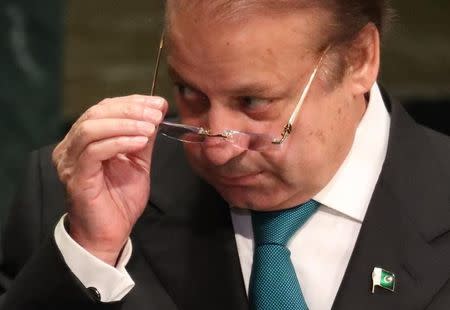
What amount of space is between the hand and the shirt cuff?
2 cm

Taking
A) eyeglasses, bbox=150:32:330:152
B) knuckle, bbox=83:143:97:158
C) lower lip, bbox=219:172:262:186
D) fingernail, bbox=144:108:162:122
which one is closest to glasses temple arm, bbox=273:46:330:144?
eyeglasses, bbox=150:32:330:152

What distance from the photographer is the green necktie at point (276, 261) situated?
2578 millimetres

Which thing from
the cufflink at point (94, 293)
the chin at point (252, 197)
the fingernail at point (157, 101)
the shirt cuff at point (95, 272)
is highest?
the fingernail at point (157, 101)

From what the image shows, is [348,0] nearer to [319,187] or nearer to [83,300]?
[319,187]

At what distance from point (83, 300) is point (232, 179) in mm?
358

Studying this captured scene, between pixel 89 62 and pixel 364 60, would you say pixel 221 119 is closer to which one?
pixel 364 60

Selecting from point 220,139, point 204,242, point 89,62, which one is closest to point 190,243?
point 204,242

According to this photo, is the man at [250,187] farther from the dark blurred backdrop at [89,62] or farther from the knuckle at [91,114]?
the dark blurred backdrop at [89,62]

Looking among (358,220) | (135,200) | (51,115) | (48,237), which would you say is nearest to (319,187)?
(358,220)

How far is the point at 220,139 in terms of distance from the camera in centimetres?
245

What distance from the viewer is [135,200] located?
8.56ft

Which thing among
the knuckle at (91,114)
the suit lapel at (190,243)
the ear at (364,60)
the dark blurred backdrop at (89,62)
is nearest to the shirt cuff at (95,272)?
the suit lapel at (190,243)

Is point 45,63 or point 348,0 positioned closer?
point 348,0

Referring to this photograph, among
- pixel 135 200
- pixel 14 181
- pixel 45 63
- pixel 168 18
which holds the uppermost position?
pixel 168 18
